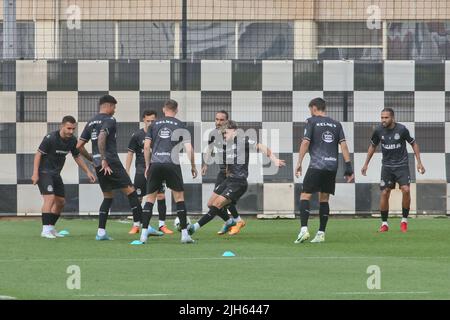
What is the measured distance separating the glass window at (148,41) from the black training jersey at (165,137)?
429 centimetres

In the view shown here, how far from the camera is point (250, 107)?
17.8m

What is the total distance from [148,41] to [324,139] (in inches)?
215

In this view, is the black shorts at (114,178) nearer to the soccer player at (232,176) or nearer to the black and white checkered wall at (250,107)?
the soccer player at (232,176)

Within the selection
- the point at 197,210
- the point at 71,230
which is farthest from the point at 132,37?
the point at 71,230

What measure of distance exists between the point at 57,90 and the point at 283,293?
9359mm

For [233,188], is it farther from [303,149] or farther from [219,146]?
[303,149]

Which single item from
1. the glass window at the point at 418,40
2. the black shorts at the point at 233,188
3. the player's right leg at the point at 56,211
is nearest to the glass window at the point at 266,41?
the glass window at the point at 418,40

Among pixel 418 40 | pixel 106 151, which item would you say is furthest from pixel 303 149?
pixel 418 40

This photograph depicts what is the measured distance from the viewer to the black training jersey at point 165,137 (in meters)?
13.9

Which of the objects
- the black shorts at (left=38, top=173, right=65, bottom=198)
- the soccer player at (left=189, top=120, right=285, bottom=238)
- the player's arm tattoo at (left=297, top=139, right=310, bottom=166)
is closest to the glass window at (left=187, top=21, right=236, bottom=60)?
the soccer player at (left=189, top=120, right=285, bottom=238)

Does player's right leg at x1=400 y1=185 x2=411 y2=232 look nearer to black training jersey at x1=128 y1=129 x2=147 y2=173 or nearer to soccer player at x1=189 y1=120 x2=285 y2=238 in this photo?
soccer player at x1=189 y1=120 x2=285 y2=238

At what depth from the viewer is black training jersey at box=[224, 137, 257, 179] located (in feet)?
49.6

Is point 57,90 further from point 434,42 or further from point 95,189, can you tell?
point 434,42

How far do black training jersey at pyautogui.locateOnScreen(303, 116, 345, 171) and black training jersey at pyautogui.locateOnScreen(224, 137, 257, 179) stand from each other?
106 cm
